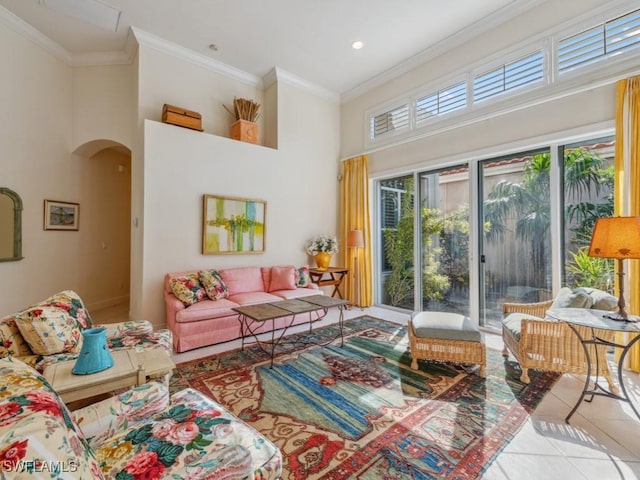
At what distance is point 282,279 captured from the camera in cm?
468

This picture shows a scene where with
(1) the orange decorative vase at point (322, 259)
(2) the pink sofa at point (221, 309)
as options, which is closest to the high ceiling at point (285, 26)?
(1) the orange decorative vase at point (322, 259)

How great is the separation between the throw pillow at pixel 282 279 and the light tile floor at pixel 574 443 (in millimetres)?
3278

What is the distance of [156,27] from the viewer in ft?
12.8

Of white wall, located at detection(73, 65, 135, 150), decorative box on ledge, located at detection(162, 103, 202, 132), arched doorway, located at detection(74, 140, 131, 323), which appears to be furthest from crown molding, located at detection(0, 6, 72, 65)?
decorative box on ledge, located at detection(162, 103, 202, 132)

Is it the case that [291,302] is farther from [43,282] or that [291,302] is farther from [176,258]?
[43,282]

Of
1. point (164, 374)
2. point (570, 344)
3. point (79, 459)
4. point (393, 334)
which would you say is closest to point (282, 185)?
point (393, 334)

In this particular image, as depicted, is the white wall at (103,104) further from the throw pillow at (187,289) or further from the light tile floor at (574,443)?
the light tile floor at (574,443)

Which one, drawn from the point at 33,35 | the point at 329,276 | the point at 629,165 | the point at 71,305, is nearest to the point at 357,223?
the point at 329,276

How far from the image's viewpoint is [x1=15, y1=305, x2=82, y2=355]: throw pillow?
6.26 ft

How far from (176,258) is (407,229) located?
3.60 m

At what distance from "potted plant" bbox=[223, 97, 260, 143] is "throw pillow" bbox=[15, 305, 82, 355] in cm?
347

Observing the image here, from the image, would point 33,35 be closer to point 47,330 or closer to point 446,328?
point 47,330

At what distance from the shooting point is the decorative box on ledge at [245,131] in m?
4.73

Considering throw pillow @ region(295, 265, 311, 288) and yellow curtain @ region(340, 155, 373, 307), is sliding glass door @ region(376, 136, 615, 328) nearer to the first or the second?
yellow curtain @ region(340, 155, 373, 307)
